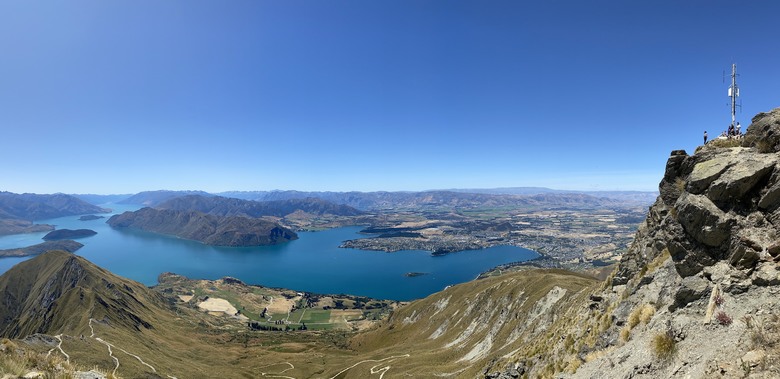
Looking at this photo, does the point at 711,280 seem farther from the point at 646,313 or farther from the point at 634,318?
the point at 634,318

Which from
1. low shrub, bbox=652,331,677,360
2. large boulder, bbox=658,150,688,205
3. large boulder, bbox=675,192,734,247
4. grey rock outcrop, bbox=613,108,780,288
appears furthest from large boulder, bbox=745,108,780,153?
A: low shrub, bbox=652,331,677,360

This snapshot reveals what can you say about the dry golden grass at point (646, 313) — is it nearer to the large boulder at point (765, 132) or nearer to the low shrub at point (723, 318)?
the low shrub at point (723, 318)

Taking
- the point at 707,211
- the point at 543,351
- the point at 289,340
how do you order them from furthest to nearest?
the point at 289,340 < the point at 543,351 < the point at 707,211

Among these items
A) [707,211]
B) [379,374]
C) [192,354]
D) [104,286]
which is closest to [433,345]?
[379,374]

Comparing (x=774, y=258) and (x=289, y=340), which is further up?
(x=774, y=258)

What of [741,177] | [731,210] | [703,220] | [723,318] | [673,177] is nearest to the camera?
[723,318]

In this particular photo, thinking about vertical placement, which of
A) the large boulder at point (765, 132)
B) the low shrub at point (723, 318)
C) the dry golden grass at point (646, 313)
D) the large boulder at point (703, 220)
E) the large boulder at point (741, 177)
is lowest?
the dry golden grass at point (646, 313)

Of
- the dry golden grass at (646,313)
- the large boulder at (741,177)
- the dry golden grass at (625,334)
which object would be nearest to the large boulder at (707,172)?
the large boulder at (741,177)

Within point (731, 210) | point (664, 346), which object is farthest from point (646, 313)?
point (731, 210)

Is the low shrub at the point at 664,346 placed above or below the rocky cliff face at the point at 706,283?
below

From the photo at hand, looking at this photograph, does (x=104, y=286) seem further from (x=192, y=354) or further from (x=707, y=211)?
(x=707, y=211)

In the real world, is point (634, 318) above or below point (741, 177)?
below
